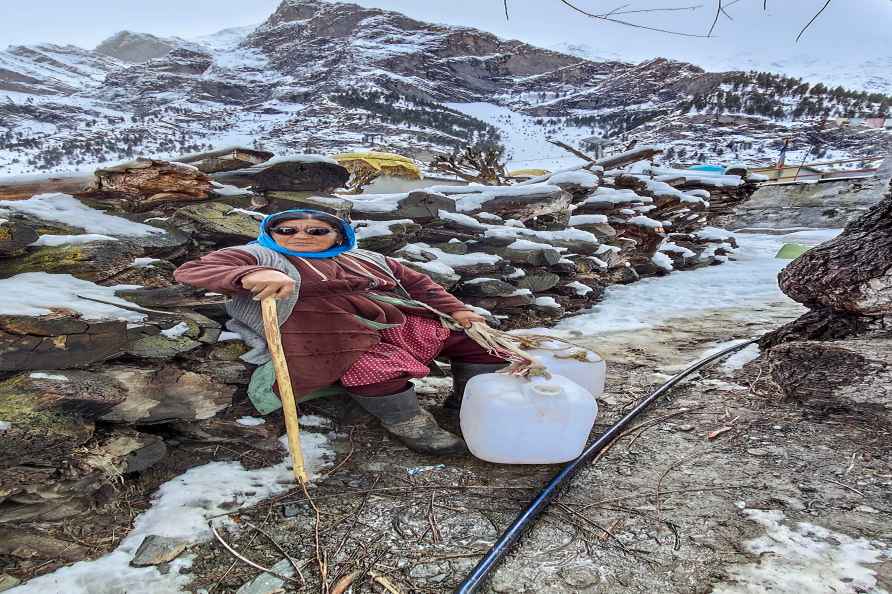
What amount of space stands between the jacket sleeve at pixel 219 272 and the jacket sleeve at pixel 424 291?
2.63ft

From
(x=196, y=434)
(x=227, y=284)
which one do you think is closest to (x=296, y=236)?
(x=227, y=284)

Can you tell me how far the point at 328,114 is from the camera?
69688 mm

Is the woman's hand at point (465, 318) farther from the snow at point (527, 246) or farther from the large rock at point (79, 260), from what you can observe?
the snow at point (527, 246)

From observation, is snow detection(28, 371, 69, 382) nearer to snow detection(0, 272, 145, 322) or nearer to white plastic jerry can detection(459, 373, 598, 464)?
snow detection(0, 272, 145, 322)

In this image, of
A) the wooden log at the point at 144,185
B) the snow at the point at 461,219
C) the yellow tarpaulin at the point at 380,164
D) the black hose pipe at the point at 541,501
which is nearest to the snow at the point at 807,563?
the black hose pipe at the point at 541,501

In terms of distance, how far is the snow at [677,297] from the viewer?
4.77 metres

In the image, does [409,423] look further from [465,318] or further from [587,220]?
[587,220]

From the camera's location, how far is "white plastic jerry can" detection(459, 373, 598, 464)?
5.64ft

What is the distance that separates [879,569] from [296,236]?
91.9 inches

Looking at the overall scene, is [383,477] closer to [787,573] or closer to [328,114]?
[787,573]

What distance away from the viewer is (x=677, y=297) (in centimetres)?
607

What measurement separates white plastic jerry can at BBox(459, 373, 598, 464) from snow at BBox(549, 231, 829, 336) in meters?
2.66

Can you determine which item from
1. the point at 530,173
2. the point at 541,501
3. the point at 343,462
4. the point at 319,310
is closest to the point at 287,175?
the point at 319,310

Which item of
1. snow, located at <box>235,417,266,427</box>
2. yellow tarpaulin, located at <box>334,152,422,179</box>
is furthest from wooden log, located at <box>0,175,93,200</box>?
yellow tarpaulin, located at <box>334,152,422,179</box>
